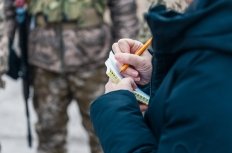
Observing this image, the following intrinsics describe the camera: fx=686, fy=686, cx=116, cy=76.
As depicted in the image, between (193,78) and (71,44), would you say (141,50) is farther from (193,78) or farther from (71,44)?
(71,44)

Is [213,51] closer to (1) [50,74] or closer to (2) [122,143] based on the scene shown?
(2) [122,143]

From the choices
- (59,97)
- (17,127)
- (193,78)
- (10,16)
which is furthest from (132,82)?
(17,127)

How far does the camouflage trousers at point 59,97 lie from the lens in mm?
4340

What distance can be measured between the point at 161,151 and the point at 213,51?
300mm

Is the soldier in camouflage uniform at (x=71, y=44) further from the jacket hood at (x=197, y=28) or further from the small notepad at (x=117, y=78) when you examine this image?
the jacket hood at (x=197, y=28)

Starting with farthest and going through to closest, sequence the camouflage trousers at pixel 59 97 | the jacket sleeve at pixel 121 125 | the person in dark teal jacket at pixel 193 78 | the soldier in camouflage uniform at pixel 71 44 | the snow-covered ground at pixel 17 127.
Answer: the snow-covered ground at pixel 17 127, the camouflage trousers at pixel 59 97, the soldier in camouflage uniform at pixel 71 44, the jacket sleeve at pixel 121 125, the person in dark teal jacket at pixel 193 78

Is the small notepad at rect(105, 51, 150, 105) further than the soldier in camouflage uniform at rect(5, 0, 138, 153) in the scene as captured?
No

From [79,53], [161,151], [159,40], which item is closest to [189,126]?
[161,151]

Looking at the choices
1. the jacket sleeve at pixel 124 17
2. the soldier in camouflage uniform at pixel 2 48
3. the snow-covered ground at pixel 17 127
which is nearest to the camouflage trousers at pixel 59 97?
the jacket sleeve at pixel 124 17

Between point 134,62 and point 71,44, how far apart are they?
2.13 m

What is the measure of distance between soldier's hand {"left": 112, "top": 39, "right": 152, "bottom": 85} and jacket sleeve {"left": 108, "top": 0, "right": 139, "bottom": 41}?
6.55 feet

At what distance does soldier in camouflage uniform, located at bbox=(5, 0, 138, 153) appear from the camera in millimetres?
4191

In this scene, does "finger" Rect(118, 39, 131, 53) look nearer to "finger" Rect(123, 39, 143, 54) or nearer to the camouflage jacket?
"finger" Rect(123, 39, 143, 54)

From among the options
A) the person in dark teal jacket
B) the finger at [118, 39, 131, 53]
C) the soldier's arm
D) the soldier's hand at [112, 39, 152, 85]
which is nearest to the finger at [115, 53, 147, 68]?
the soldier's hand at [112, 39, 152, 85]
